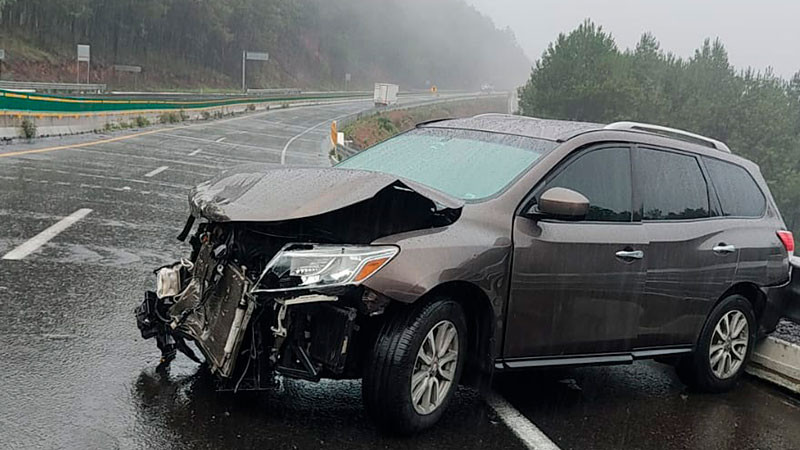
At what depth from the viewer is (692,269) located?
5.04 metres

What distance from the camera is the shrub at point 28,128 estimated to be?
1828cm

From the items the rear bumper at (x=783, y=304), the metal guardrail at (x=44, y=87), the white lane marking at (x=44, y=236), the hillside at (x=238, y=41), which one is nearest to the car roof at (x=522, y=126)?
the rear bumper at (x=783, y=304)

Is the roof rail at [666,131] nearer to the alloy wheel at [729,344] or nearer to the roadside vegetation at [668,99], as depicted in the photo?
the alloy wheel at [729,344]

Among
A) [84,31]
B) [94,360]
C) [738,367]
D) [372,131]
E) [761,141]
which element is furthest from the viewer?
[761,141]

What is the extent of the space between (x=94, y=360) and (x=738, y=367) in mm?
4372

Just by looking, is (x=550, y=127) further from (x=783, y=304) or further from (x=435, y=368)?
(x=783, y=304)

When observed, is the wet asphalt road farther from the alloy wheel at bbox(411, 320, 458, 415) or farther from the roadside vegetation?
the roadside vegetation

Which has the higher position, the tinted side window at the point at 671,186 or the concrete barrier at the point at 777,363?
the tinted side window at the point at 671,186

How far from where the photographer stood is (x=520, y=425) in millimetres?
4281

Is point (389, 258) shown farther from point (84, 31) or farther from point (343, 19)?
point (343, 19)

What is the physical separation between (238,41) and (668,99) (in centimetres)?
4933

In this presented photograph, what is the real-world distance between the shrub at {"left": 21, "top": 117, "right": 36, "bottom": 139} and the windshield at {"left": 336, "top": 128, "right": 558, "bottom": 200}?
15485mm

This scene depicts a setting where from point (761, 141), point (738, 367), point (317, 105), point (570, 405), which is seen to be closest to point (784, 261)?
point (738, 367)

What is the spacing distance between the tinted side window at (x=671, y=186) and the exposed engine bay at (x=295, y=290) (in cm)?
157
